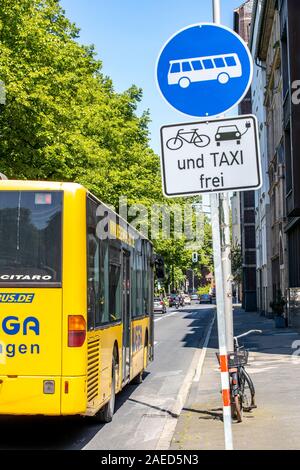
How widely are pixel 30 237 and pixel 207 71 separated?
3076 millimetres

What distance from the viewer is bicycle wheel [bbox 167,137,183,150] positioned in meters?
5.94

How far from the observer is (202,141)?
590cm

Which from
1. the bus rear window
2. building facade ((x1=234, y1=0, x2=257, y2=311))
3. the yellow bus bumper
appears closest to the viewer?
the yellow bus bumper

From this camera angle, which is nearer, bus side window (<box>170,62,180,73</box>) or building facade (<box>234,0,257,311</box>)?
bus side window (<box>170,62,180,73</box>)

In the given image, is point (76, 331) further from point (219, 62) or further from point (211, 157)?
point (219, 62)

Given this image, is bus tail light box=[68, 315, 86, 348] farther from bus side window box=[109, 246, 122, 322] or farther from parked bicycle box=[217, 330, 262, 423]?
parked bicycle box=[217, 330, 262, 423]

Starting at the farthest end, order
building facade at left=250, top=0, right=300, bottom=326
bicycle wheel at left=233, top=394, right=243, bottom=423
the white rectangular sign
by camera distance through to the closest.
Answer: building facade at left=250, top=0, right=300, bottom=326 < bicycle wheel at left=233, top=394, right=243, bottom=423 < the white rectangular sign

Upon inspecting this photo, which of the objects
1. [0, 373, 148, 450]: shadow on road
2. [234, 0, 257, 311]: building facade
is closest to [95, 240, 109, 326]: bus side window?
[0, 373, 148, 450]: shadow on road

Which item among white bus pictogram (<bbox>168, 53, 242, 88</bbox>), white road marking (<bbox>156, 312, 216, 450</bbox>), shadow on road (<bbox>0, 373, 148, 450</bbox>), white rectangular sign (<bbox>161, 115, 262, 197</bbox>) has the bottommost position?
shadow on road (<bbox>0, 373, 148, 450</bbox>)

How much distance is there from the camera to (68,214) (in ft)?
26.5

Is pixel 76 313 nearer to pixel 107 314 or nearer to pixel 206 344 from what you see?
pixel 107 314

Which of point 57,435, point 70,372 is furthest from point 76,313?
point 57,435

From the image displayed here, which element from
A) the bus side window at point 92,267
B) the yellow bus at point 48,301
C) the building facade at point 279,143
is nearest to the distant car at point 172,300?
the building facade at point 279,143
